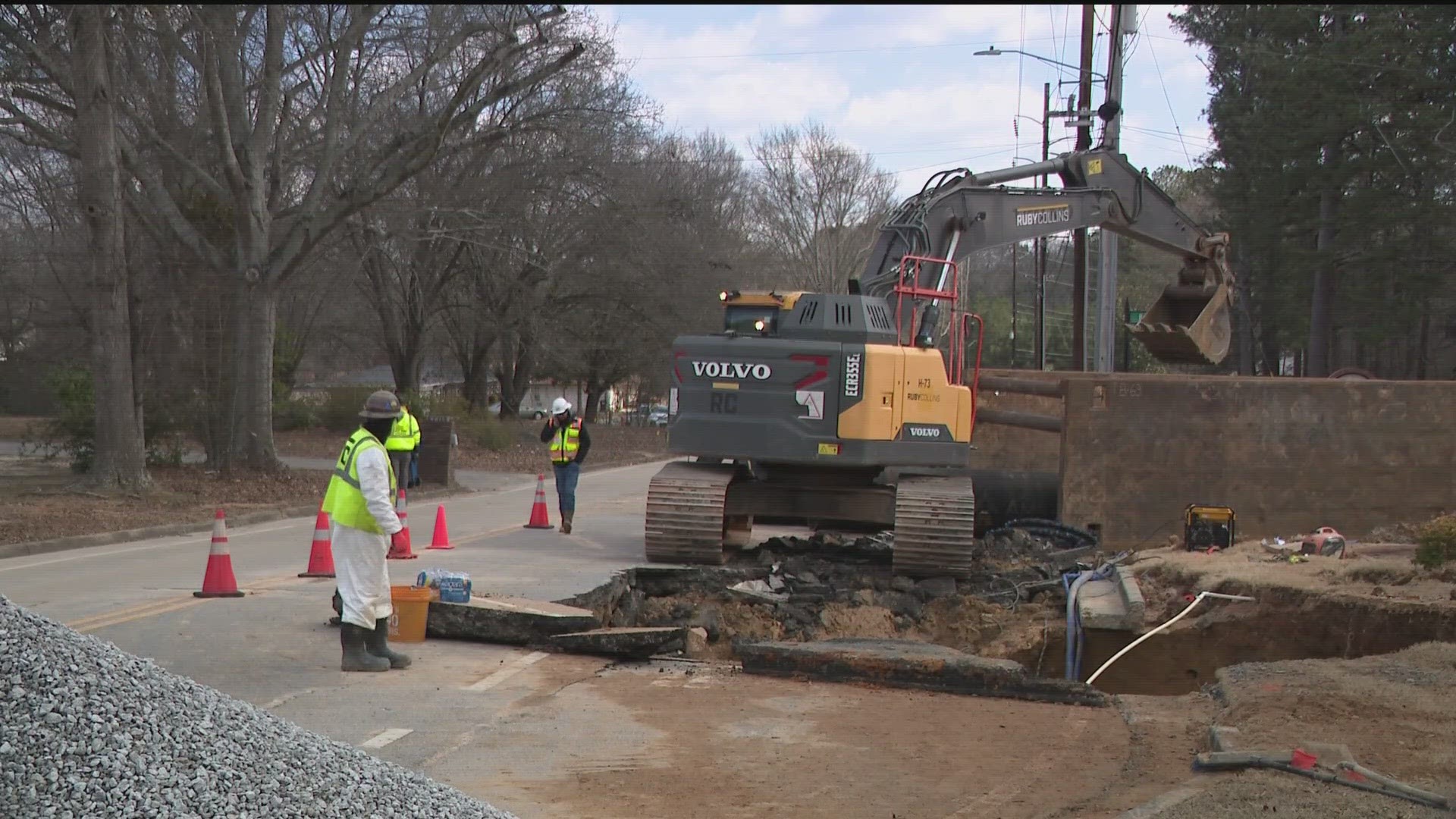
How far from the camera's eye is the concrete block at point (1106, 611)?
11.2 metres

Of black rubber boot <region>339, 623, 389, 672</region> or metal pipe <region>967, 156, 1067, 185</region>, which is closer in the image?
black rubber boot <region>339, 623, 389, 672</region>

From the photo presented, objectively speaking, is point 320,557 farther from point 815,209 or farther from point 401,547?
point 815,209

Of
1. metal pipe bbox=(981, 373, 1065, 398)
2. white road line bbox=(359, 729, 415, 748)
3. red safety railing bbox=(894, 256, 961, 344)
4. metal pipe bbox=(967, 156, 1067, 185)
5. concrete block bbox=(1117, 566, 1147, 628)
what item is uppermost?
metal pipe bbox=(967, 156, 1067, 185)

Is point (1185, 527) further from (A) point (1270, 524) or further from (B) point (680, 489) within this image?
(B) point (680, 489)

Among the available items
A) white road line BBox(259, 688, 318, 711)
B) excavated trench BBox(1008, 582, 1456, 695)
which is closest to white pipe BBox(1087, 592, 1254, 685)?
excavated trench BBox(1008, 582, 1456, 695)

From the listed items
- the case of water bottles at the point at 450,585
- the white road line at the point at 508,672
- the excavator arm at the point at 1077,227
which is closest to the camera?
the white road line at the point at 508,672

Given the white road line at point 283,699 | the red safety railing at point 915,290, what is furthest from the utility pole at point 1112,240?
the white road line at point 283,699

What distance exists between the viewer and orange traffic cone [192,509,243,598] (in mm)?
11406

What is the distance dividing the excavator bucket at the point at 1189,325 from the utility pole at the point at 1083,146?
9.24 metres

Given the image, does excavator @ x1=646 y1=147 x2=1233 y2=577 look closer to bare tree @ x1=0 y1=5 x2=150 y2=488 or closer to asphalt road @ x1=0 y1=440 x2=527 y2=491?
bare tree @ x1=0 y1=5 x2=150 y2=488

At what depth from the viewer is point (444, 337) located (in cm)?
4944

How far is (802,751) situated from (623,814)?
147cm

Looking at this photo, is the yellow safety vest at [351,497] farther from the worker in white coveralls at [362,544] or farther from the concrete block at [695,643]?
the concrete block at [695,643]

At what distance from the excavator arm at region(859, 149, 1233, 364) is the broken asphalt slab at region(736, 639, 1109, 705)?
6.65 meters
